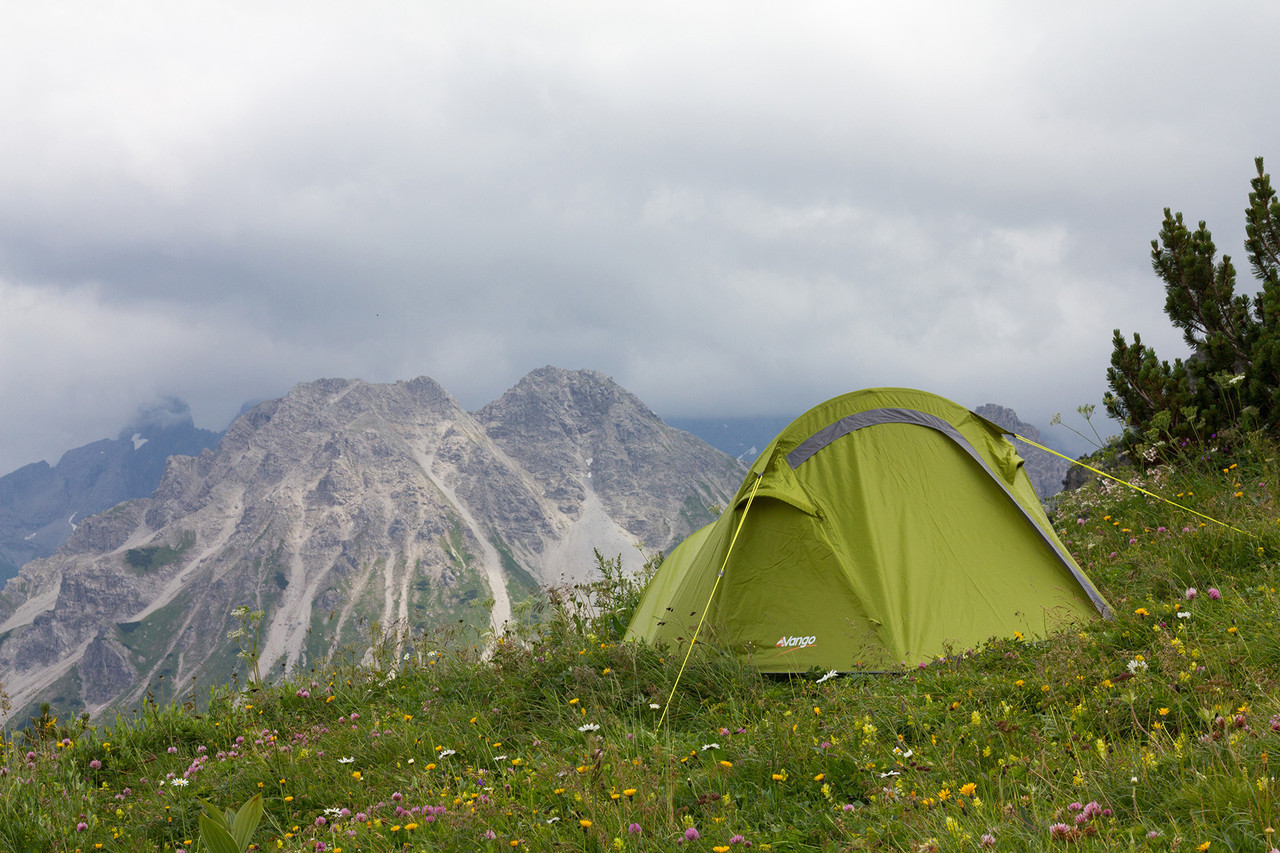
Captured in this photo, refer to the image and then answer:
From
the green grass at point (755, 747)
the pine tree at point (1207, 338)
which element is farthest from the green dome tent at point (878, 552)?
the pine tree at point (1207, 338)

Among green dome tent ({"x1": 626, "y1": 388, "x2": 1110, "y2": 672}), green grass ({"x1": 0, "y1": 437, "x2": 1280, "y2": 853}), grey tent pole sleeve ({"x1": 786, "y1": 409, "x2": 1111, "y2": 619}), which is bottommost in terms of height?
green grass ({"x1": 0, "y1": 437, "x2": 1280, "y2": 853})

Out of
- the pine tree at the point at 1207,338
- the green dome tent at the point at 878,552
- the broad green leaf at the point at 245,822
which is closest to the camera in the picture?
the broad green leaf at the point at 245,822

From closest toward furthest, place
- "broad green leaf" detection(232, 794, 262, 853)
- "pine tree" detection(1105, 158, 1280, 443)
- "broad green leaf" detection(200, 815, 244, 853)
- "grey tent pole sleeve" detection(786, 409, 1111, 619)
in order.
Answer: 1. "broad green leaf" detection(200, 815, 244, 853)
2. "broad green leaf" detection(232, 794, 262, 853)
3. "grey tent pole sleeve" detection(786, 409, 1111, 619)
4. "pine tree" detection(1105, 158, 1280, 443)

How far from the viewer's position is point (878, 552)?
291 inches

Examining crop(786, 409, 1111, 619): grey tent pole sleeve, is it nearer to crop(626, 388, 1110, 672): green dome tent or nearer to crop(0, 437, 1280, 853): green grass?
crop(626, 388, 1110, 672): green dome tent

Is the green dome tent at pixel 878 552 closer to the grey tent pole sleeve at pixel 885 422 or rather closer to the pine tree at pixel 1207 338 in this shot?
the grey tent pole sleeve at pixel 885 422

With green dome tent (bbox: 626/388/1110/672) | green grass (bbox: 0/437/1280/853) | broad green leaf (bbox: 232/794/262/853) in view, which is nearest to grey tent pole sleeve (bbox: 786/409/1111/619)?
green dome tent (bbox: 626/388/1110/672)

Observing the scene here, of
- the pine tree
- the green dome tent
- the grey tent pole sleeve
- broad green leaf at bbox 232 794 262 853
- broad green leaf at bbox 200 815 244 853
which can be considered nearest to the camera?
broad green leaf at bbox 200 815 244 853

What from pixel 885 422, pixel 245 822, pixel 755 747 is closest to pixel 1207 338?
pixel 885 422

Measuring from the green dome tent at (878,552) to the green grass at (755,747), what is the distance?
63cm

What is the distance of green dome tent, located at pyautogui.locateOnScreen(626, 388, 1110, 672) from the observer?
7.11 m

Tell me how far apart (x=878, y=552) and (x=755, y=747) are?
3136 mm

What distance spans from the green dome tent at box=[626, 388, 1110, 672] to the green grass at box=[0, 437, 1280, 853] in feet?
2.07

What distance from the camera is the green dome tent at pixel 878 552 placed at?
711 cm
